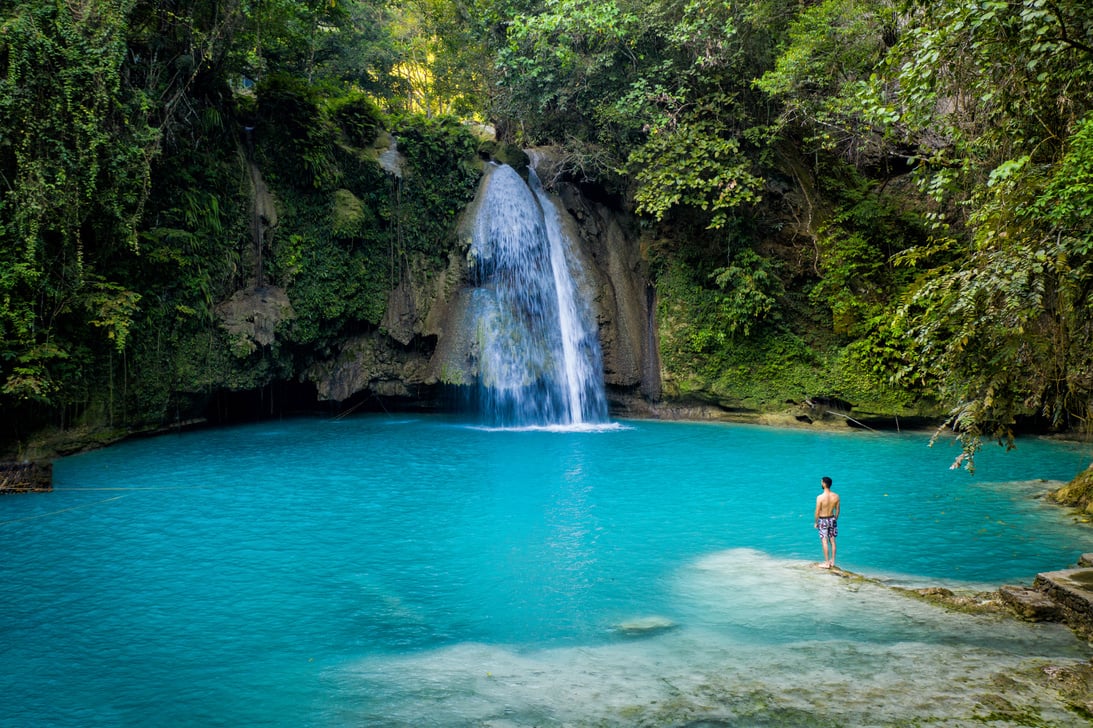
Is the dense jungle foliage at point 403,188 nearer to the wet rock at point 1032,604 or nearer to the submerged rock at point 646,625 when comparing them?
the wet rock at point 1032,604

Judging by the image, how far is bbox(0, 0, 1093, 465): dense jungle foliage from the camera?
12.3 m

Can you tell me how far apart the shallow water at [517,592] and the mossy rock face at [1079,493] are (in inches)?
16.8

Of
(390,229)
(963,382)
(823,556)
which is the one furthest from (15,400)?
(963,382)

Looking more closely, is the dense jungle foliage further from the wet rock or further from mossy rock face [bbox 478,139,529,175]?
the wet rock

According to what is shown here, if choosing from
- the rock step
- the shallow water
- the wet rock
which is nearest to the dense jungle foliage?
the shallow water

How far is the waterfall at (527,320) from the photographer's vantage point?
1761 centimetres

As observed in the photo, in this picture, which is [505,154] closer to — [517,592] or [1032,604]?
[517,592]

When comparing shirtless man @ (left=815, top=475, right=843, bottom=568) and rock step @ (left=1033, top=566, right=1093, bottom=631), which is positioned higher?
shirtless man @ (left=815, top=475, right=843, bottom=568)

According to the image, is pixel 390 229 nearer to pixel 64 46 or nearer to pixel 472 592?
pixel 64 46

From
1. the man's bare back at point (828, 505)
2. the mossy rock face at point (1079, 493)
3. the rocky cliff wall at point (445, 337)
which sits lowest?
the mossy rock face at point (1079, 493)

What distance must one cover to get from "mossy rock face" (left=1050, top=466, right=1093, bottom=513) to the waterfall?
1002 centimetres

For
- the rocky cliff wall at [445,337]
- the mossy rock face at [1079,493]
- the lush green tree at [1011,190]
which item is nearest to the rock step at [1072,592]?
the lush green tree at [1011,190]

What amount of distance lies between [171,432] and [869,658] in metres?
15.0

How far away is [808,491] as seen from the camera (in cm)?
1083
